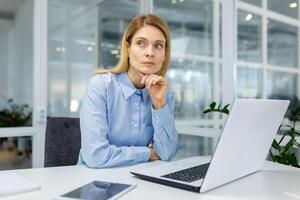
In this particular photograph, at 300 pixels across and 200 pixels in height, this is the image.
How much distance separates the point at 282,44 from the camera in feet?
8.14

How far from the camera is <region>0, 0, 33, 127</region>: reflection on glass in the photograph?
9.75 ft

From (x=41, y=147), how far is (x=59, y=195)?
2387 millimetres

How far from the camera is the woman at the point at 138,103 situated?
1.40 m

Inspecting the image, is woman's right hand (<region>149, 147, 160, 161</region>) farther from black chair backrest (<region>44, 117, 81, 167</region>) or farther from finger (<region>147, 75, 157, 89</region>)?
black chair backrest (<region>44, 117, 81, 167</region>)

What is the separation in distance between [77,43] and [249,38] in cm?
177

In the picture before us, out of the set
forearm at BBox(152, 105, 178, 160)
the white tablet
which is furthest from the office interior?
the white tablet

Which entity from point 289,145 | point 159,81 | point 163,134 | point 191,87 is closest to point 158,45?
point 159,81

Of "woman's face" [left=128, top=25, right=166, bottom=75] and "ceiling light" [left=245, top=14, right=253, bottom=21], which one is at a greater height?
"ceiling light" [left=245, top=14, right=253, bottom=21]

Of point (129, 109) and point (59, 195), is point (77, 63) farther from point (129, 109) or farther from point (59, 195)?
point (59, 195)

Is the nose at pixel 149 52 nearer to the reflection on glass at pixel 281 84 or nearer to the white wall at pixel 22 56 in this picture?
the reflection on glass at pixel 281 84

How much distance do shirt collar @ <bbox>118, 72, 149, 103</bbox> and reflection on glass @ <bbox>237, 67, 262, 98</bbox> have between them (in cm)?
133

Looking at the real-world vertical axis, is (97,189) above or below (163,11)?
below

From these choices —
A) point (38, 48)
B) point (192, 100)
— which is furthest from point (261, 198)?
point (38, 48)

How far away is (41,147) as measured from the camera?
3076 millimetres
